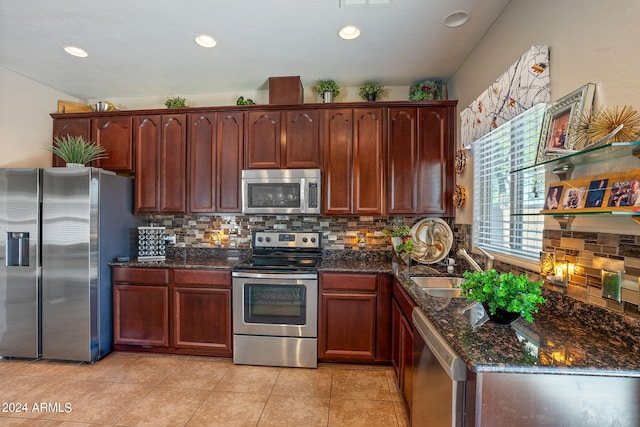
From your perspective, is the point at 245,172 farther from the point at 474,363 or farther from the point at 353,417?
the point at 474,363

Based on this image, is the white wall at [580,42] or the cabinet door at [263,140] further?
the cabinet door at [263,140]

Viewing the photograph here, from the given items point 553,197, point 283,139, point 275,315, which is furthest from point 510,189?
point 275,315

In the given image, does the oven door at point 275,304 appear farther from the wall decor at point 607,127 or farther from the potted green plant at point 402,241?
the wall decor at point 607,127

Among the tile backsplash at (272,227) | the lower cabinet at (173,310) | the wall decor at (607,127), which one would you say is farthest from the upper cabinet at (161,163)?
the wall decor at (607,127)

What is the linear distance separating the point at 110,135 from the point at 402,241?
3.21 meters

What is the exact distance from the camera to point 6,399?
2.05 meters

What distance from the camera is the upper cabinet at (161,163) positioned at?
2.89 meters

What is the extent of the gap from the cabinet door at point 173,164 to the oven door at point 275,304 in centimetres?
108

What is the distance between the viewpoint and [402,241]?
2670mm

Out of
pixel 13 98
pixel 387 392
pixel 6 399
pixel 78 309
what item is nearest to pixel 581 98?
pixel 387 392

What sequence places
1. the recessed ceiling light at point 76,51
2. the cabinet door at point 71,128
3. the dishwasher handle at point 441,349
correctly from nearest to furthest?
the dishwasher handle at point 441,349
the recessed ceiling light at point 76,51
the cabinet door at point 71,128

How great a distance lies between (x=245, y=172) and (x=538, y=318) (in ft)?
7.95

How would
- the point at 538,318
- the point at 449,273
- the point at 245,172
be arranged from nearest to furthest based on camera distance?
the point at 538,318 < the point at 449,273 < the point at 245,172

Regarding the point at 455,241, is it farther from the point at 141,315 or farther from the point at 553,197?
the point at 141,315
